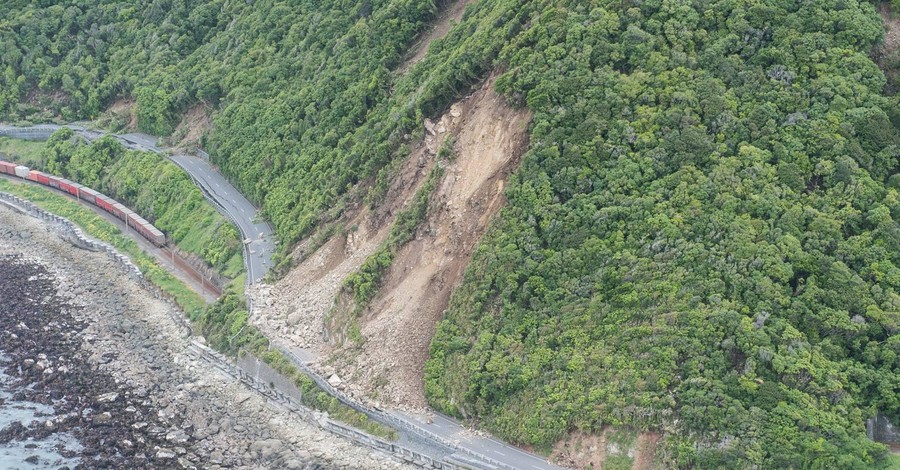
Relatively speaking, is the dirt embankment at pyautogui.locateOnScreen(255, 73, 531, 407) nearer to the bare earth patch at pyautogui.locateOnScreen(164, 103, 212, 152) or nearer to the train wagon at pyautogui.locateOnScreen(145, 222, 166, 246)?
the train wagon at pyautogui.locateOnScreen(145, 222, 166, 246)

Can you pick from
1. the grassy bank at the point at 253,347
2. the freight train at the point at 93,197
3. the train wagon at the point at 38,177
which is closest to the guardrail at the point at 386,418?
the grassy bank at the point at 253,347

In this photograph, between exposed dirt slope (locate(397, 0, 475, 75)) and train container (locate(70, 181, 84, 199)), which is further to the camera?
train container (locate(70, 181, 84, 199))

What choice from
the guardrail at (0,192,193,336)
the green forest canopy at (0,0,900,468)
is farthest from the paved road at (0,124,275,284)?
the green forest canopy at (0,0,900,468)

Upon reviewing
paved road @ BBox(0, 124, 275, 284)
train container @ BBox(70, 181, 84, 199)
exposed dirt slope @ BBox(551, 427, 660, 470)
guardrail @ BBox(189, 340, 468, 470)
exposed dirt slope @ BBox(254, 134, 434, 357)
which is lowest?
exposed dirt slope @ BBox(551, 427, 660, 470)

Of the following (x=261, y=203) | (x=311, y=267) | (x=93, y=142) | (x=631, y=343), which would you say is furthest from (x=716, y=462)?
(x=93, y=142)

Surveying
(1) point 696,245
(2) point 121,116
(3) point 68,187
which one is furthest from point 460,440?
(2) point 121,116

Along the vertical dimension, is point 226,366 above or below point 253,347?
below

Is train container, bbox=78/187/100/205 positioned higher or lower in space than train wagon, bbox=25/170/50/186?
lower

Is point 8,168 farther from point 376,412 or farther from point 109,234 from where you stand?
Answer: point 376,412
